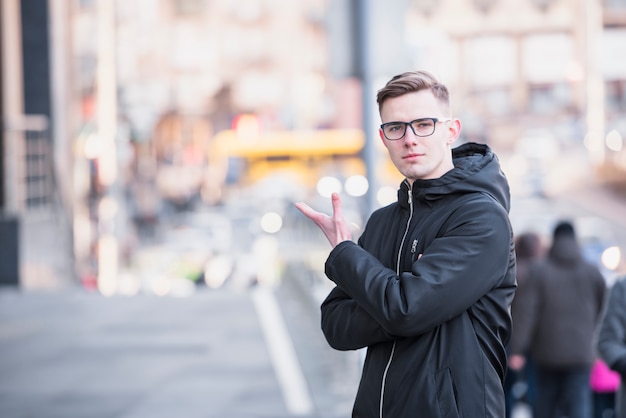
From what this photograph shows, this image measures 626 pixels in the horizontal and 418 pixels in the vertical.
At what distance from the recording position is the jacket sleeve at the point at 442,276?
2.37m

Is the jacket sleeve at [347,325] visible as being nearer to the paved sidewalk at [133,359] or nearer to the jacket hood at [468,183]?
the jacket hood at [468,183]

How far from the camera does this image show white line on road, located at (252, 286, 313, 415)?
7.76m

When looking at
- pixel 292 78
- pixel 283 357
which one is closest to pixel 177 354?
pixel 283 357

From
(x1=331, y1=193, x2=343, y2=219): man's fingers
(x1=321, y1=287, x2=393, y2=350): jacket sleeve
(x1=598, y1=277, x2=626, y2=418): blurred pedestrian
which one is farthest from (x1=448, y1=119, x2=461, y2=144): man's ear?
(x1=598, y1=277, x2=626, y2=418): blurred pedestrian

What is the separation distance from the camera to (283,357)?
9.77 m

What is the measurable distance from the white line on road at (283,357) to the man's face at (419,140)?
16.6 feet

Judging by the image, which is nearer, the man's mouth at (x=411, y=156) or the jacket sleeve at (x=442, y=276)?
the jacket sleeve at (x=442, y=276)

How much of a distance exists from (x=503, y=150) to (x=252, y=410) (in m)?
69.3

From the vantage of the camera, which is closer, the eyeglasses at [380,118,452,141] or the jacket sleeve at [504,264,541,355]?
the eyeglasses at [380,118,452,141]

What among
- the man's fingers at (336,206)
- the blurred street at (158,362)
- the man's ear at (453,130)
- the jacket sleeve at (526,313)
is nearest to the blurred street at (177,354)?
the blurred street at (158,362)

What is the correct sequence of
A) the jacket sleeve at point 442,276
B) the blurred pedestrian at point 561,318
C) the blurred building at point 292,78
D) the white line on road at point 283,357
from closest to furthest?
the jacket sleeve at point 442,276
the blurred pedestrian at point 561,318
the white line on road at point 283,357
the blurred building at point 292,78

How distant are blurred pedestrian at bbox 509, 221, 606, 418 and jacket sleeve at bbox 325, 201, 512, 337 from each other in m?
4.45

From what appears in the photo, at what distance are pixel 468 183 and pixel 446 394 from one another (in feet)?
1.65

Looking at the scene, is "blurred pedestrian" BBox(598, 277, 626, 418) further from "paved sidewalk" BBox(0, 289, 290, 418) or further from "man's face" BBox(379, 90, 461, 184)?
"paved sidewalk" BBox(0, 289, 290, 418)
